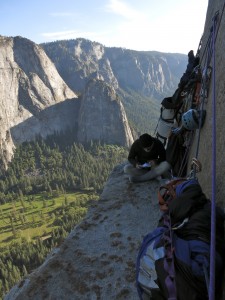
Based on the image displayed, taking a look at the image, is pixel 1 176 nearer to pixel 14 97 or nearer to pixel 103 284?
pixel 14 97

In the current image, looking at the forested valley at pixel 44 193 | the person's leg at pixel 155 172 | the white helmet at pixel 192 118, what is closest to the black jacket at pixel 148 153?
the person's leg at pixel 155 172

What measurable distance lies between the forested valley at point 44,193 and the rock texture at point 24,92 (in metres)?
7.84

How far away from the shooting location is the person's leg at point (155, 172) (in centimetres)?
1102

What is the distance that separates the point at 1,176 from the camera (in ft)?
472

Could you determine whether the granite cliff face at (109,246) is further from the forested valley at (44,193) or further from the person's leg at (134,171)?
the forested valley at (44,193)

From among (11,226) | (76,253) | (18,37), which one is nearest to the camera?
(76,253)

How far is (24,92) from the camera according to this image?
546ft

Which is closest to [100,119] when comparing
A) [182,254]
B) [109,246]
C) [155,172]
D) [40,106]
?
[40,106]

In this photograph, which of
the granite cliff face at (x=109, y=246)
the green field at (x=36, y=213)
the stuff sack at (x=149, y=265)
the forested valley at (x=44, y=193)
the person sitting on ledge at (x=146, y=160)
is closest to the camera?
the stuff sack at (x=149, y=265)

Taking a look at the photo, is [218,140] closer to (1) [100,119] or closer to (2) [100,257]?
(2) [100,257]

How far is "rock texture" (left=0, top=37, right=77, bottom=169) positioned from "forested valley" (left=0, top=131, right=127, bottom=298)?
7.84m

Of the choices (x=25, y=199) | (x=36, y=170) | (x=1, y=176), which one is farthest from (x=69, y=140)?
(x=25, y=199)

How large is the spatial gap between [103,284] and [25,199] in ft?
417

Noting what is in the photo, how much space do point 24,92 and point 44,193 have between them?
6208 centimetres
